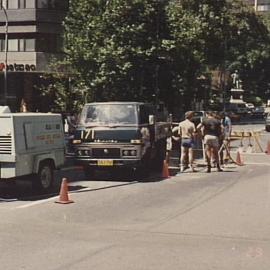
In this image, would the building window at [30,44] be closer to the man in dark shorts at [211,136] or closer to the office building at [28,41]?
the office building at [28,41]

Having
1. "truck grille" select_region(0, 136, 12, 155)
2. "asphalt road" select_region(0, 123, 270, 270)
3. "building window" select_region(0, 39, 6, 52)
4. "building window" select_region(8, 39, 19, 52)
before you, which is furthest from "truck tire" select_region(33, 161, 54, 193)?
"building window" select_region(0, 39, 6, 52)

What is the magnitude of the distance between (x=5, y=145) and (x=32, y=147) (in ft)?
2.31

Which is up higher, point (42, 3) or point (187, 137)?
point (42, 3)

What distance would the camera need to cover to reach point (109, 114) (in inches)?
645

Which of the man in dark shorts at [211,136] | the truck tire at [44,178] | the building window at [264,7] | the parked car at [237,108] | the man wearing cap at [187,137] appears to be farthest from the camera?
the building window at [264,7]

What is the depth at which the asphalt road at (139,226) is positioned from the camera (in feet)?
24.2

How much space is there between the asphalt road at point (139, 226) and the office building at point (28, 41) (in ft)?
108

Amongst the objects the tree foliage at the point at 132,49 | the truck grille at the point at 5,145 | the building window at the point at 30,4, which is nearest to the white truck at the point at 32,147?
the truck grille at the point at 5,145

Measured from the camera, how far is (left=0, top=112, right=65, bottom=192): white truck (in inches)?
491

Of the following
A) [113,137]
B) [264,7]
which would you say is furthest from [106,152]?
[264,7]

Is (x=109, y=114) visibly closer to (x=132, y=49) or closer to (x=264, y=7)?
(x=132, y=49)

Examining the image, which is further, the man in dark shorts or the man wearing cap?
the man wearing cap

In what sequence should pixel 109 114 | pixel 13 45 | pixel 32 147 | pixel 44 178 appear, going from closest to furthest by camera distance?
pixel 32 147 → pixel 44 178 → pixel 109 114 → pixel 13 45

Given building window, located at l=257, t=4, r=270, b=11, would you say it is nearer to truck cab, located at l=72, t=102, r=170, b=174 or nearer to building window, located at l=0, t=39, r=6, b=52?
building window, located at l=0, t=39, r=6, b=52
